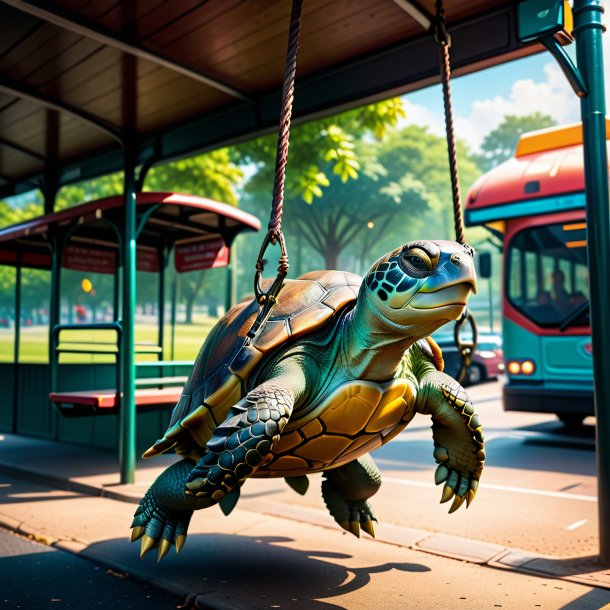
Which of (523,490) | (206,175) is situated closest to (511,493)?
(523,490)

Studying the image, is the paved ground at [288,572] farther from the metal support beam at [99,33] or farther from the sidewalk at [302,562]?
the metal support beam at [99,33]

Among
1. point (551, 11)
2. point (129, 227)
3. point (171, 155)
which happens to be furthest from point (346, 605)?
point (171, 155)

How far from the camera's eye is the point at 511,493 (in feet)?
21.5

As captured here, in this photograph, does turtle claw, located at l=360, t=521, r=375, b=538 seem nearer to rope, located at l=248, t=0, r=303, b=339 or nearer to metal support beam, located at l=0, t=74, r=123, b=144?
rope, located at l=248, t=0, r=303, b=339

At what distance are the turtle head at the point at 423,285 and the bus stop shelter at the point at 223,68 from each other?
2.27 meters

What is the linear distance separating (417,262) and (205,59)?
3.75m

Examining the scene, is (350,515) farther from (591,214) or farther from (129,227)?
(129,227)

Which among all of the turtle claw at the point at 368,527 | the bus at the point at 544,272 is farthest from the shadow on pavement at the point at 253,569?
the bus at the point at 544,272

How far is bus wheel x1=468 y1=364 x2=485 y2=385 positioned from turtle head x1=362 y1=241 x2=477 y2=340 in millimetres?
16981

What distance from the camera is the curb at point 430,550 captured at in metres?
A: 3.87

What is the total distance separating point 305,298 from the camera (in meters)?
3.16

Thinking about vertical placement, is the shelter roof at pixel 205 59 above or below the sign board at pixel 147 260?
above

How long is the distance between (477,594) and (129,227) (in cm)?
490

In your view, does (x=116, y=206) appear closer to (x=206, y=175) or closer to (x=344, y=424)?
(x=344, y=424)
